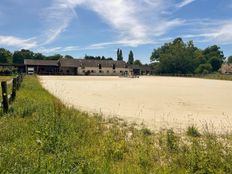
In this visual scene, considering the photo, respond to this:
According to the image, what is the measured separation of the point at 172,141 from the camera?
23.0 ft

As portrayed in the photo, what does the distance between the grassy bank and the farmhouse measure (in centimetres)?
9049

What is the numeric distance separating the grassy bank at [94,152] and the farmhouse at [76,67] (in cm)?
9049

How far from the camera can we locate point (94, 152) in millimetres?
6059

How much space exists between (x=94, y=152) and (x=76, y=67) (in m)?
99.7

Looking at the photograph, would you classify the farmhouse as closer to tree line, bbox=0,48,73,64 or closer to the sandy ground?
tree line, bbox=0,48,73,64

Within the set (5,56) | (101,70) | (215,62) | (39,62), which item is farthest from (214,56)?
(5,56)

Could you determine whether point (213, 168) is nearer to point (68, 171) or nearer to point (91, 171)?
point (91, 171)

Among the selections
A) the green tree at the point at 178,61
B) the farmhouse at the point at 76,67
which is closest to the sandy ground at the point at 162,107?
the farmhouse at the point at 76,67

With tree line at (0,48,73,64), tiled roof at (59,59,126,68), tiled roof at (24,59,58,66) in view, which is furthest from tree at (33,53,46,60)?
tiled roof at (24,59,58,66)

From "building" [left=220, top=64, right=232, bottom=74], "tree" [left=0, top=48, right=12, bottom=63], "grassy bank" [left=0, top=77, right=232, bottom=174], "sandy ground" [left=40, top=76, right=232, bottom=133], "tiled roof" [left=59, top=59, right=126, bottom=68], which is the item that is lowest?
"sandy ground" [left=40, top=76, right=232, bottom=133]

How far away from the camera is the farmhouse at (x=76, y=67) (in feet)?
322

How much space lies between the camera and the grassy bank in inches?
197

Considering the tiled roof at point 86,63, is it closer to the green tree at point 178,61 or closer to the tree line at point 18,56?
the green tree at point 178,61

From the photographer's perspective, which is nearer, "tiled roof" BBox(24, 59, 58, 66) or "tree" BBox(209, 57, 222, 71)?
"tiled roof" BBox(24, 59, 58, 66)
